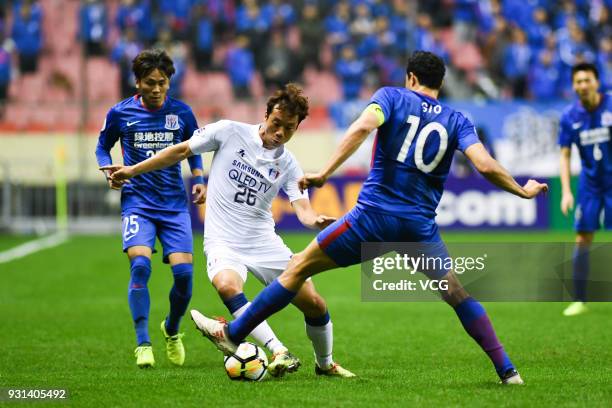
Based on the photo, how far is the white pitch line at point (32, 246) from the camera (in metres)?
19.4

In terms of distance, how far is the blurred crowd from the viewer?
2548cm

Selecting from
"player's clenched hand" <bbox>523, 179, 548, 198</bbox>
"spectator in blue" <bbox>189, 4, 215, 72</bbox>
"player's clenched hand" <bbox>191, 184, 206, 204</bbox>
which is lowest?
"player's clenched hand" <bbox>191, 184, 206, 204</bbox>

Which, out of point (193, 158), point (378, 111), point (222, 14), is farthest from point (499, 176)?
point (222, 14)

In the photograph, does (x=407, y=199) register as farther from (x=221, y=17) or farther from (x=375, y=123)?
(x=221, y=17)

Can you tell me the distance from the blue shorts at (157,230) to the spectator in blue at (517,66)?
18.3 m

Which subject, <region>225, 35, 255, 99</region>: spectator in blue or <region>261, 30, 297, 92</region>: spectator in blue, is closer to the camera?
<region>225, 35, 255, 99</region>: spectator in blue

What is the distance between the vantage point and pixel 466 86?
85.6 ft

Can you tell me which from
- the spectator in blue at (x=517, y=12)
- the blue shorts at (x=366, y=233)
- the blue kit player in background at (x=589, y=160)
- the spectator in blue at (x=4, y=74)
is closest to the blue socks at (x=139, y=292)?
the blue shorts at (x=366, y=233)

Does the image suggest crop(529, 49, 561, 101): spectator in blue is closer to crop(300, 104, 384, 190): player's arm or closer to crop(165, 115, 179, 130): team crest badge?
crop(165, 115, 179, 130): team crest badge

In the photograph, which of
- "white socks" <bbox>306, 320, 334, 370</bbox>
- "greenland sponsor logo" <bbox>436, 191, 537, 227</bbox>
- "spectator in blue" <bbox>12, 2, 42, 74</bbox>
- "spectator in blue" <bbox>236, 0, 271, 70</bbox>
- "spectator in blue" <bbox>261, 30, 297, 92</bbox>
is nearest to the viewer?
"white socks" <bbox>306, 320, 334, 370</bbox>

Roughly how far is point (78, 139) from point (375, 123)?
18.8m

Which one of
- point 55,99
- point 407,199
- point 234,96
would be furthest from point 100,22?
point 407,199

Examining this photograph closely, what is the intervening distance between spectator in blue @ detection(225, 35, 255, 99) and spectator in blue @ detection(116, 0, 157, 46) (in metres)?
2.11

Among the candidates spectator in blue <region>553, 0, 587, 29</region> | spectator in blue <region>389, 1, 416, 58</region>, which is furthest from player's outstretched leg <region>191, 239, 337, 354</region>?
spectator in blue <region>553, 0, 587, 29</region>
